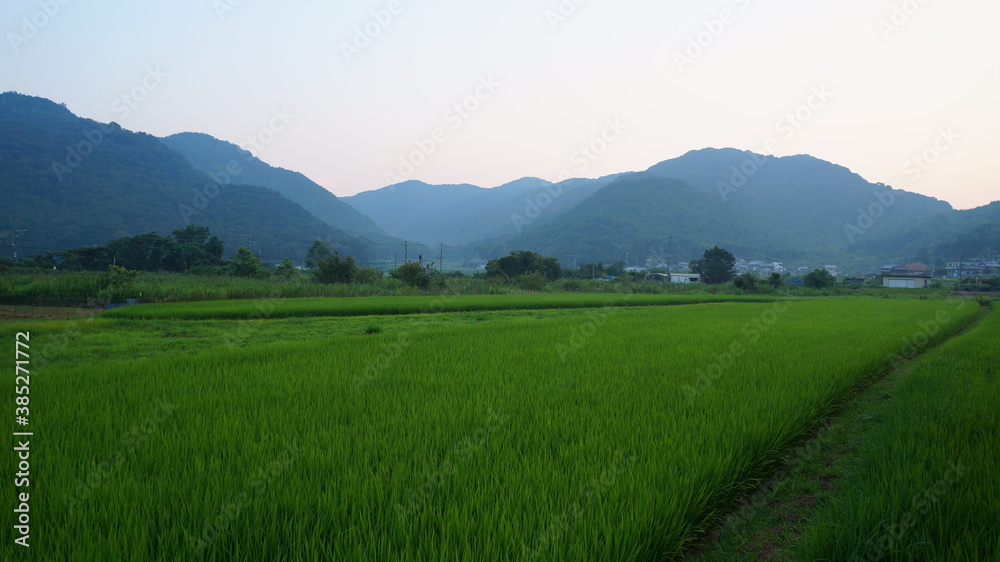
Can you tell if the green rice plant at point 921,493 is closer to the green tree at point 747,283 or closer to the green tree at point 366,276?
the green tree at point 366,276

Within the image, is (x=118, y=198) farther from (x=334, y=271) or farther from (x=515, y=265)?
(x=515, y=265)

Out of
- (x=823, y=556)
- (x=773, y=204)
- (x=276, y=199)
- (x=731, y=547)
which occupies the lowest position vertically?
(x=731, y=547)

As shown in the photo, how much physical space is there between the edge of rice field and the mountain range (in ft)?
244

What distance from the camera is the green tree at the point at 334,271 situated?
27.8 meters

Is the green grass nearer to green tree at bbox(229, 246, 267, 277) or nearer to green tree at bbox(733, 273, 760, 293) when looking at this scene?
green tree at bbox(229, 246, 267, 277)

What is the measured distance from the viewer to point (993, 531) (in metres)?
2.12

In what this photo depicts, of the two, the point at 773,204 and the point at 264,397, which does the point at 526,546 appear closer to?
the point at 264,397

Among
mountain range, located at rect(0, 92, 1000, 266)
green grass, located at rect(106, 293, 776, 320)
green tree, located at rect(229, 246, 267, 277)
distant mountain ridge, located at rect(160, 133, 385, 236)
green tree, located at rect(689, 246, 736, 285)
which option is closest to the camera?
green grass, located at rect(106, 293, 776, 320)

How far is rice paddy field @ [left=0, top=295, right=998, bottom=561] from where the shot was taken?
2084 millimetres

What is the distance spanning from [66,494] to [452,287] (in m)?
28.7

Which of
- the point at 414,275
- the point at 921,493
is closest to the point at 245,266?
the point at 414,275

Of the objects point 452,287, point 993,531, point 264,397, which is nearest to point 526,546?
point 993,531

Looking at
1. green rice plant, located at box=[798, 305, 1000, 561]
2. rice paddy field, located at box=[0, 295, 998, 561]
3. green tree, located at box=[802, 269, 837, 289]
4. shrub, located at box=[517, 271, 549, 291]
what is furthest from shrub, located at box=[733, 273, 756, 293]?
green rice plant, located at box=[798, 305, 1000, 561]

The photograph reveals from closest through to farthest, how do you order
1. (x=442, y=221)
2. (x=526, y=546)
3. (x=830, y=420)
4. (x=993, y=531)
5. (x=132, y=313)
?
(x=526, y=546)
(x=993, y=531)
(x=830, y=420)
(x=132, y=313)
(x=442, y=221)
